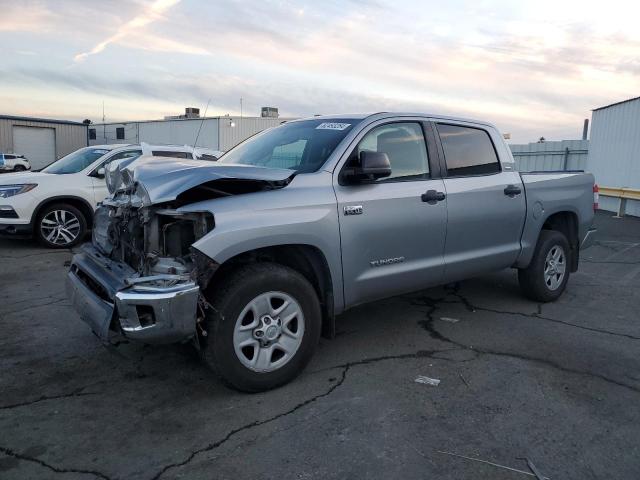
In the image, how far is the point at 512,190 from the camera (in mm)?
5141

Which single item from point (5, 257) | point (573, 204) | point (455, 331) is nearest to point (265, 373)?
point (455, 331)

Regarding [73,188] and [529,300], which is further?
[73,188]

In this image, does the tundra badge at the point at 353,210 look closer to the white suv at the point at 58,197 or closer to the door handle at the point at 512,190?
the door handle at the point at 512,190

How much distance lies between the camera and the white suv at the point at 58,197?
8.16m

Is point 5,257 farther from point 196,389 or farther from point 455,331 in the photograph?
point 455,331

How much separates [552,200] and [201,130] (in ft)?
112

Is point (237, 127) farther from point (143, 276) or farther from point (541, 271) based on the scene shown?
point (143, 276)

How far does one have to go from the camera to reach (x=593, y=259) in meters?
8.59

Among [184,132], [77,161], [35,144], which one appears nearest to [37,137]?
[35,144]

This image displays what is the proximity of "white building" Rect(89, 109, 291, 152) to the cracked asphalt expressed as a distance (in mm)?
30276

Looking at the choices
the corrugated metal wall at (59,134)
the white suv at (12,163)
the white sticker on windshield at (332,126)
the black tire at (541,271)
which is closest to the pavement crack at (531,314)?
the black tire at (541,271)

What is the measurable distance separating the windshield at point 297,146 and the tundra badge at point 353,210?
0.38 meters

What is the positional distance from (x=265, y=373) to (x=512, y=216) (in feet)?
9.98

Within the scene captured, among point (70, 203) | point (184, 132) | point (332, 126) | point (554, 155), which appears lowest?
point (70, 203)
